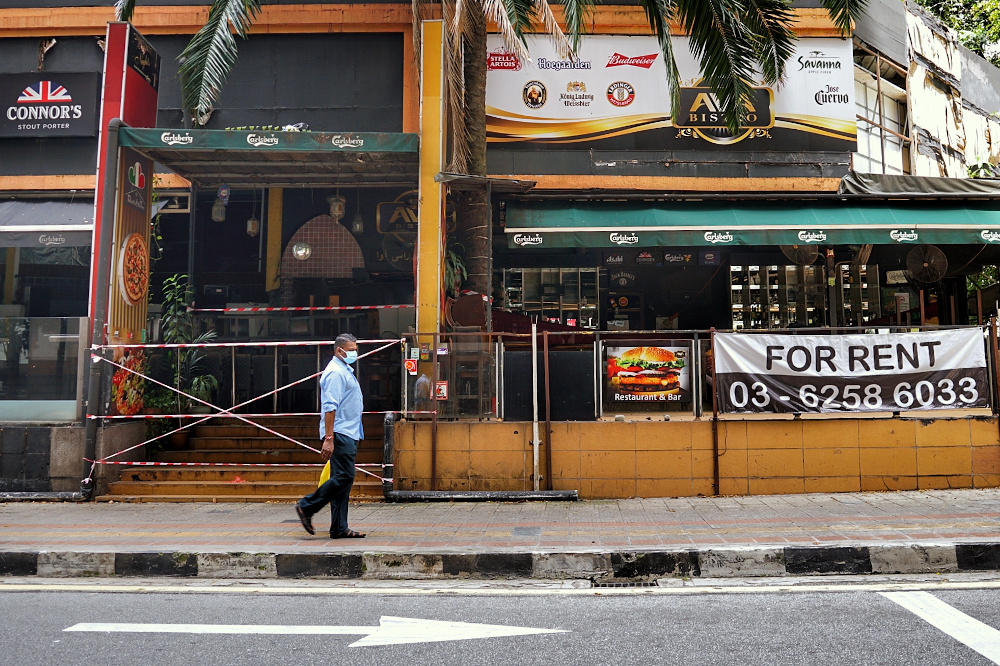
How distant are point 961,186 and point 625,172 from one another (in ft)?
17.5

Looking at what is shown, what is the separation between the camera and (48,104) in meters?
12.9

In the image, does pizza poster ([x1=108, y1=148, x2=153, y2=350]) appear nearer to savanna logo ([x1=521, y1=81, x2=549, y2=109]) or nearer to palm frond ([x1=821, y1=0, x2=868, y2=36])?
savanna logo ([x1=521, y1=81, x2=549, y2=109])

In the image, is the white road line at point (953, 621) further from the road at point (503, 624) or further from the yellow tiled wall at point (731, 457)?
the yellow tiled wall at point (731, 457)

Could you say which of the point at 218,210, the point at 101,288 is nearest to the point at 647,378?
the point at 101,288

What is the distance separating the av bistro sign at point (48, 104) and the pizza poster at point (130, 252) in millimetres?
3393

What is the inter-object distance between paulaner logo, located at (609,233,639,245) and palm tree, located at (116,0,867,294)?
73.2 inches

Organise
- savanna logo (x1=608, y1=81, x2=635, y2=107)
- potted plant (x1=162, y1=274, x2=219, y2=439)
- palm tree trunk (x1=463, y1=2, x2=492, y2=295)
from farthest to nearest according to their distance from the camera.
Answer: savanna logo (x1=608, y1=81, x2=635, y2=107) → palm tree trunk (x1=463, y1=2, x2=492, y2=295) → potted plant (x1=162, y1=274, x2=219, y2=439)

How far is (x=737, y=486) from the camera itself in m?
8.70

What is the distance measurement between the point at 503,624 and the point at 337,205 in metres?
10.3

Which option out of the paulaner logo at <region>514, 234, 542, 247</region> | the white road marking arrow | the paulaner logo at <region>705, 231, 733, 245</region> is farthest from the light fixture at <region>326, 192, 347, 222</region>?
the white road marking arrow

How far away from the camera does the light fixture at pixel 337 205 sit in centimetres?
1374

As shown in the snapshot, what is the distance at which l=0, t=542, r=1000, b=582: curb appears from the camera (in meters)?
5.98

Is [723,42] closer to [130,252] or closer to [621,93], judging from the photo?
[621,93]

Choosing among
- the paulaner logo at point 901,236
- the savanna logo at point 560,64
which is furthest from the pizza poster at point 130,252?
the paulaner logo at point 901,236
